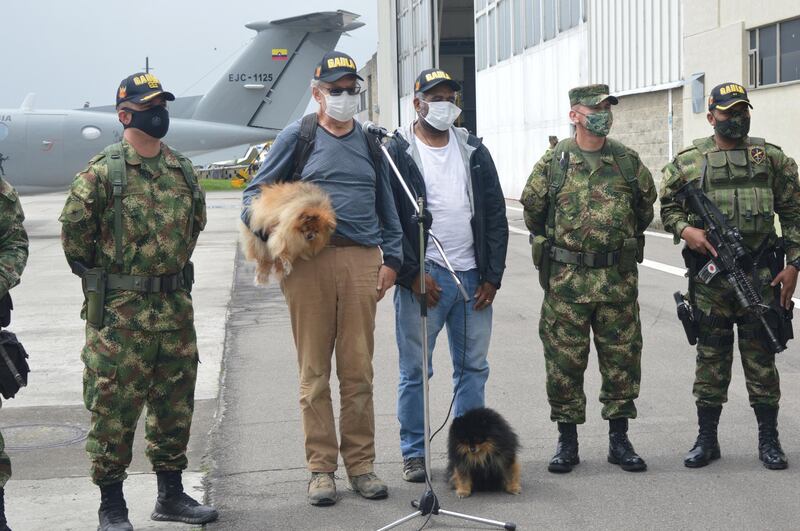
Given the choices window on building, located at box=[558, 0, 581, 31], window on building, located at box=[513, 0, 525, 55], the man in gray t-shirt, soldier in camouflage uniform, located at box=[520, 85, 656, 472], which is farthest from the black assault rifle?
window on building, located at box=[513, 0, 525, 55]

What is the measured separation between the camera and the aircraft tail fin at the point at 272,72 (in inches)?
1340

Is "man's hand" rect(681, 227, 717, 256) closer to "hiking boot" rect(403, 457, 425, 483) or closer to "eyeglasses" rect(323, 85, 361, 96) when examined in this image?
"hiking boot" rect(403, 457, 425, 483)

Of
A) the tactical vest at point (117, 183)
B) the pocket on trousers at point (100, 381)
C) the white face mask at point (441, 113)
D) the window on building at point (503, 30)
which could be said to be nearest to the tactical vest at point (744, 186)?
the white face mask at point (441, 113)

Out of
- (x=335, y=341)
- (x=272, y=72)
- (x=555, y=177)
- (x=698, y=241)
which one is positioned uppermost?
(x=272, y=72)

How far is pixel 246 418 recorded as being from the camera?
7211mm

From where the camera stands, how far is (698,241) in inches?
225

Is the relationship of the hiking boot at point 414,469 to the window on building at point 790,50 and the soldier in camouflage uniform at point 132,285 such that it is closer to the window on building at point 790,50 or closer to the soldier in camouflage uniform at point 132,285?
the soldier in camouflage uniform at point 132,285

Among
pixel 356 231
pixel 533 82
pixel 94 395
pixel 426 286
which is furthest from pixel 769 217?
pixel 533 82

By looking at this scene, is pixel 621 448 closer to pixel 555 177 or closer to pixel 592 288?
pixel 592 288

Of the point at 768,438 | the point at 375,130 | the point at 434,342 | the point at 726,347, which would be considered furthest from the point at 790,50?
the point at 375,130

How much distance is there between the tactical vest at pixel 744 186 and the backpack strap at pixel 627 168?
37 centimetres

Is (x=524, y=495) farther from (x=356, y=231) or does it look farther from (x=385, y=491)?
(x=356, y=231)

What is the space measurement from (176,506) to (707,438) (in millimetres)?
2870

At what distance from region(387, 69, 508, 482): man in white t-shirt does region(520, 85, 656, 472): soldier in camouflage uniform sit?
1.11 ft
